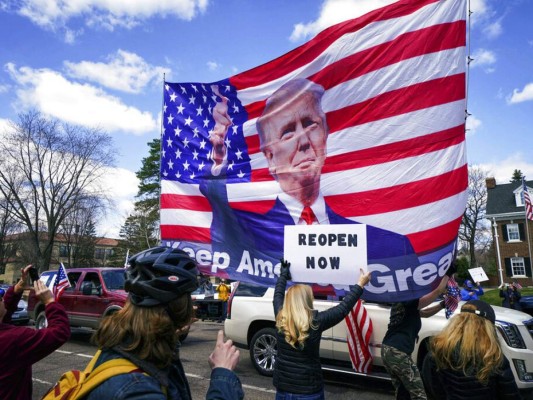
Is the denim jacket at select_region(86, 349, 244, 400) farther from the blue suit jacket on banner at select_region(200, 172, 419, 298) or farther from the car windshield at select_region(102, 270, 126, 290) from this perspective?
the car windshield at select_region(102, 270, 126, 290)

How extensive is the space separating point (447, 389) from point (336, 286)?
1.26 metres

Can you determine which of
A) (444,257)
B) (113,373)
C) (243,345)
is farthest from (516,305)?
(113,373)

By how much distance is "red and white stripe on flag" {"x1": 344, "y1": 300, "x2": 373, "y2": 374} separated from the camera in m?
6.60

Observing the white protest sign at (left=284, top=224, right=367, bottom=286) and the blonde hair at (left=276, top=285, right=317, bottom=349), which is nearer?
the blonde hair at (left=276, top=285, right=317, bottom=349)

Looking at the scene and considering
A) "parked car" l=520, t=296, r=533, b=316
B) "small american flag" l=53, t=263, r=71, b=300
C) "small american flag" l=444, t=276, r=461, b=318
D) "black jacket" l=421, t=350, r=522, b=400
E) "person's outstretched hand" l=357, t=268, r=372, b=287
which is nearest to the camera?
"black jacket" l=421, t=350, r=522, b=400

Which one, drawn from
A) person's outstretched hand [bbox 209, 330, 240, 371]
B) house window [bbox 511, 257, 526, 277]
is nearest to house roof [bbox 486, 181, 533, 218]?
house window [bbox 511, 257, 526, 277]

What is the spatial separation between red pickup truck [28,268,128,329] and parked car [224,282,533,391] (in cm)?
363

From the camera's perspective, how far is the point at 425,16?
3682 mm

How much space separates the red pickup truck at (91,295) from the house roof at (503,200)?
4189 cm

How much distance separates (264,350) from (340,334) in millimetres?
1611

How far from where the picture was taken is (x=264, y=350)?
316 inches

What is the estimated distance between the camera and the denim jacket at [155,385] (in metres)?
1.41

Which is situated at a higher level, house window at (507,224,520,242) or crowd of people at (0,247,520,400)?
house window at (507,224,520,242)

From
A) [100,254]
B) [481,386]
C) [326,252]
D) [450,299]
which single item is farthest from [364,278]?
[100,254]
